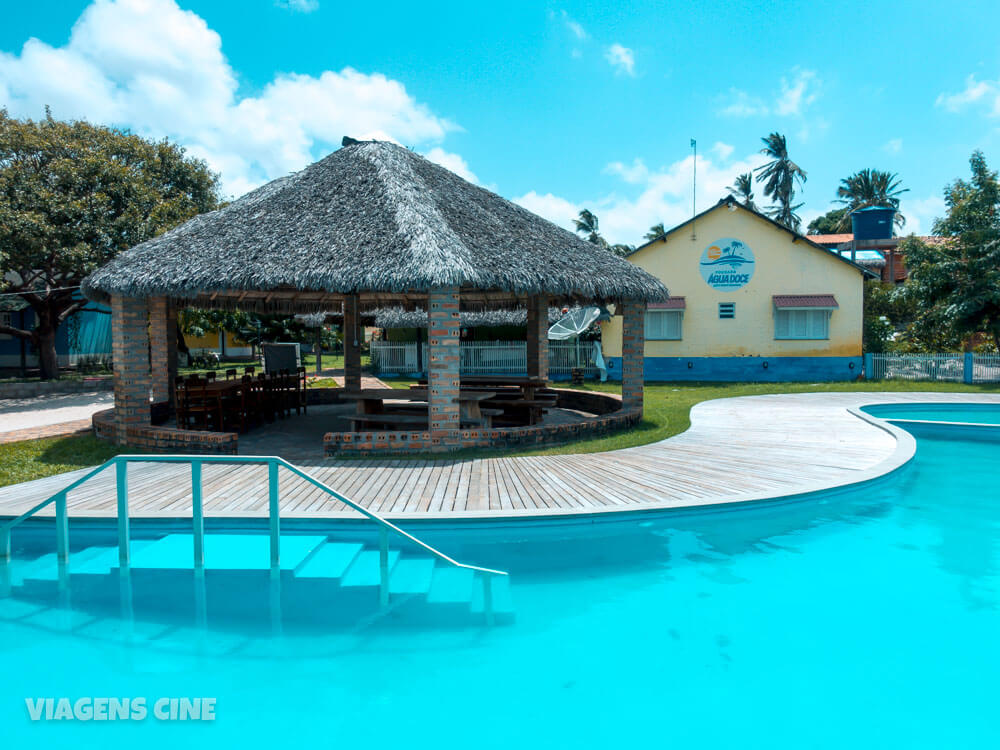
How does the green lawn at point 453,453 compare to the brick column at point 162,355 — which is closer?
the green lawn at point 453,453

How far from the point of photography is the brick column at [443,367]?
9.34 meters

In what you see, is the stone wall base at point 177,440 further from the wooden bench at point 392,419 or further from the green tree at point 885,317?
the green tree at point 885,317

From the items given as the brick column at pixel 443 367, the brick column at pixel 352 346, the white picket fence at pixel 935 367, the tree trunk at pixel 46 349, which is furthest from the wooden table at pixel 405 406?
the white picket fence at pixel 935 367

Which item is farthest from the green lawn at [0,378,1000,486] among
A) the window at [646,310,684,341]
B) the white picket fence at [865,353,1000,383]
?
the window at [646,310,684,341]

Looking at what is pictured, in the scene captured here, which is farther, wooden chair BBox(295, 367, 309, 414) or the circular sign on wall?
the circular sign on wall

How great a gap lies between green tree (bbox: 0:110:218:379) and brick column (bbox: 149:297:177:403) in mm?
6567

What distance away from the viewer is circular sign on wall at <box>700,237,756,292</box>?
2436 cm

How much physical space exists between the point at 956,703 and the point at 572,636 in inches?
108

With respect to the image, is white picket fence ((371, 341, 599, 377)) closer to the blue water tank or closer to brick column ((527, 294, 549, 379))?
brick column ((527, 294, 549, 379))

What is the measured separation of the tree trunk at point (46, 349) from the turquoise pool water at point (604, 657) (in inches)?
724

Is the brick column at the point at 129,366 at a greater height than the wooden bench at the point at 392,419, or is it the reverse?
the brick column at the point at 129,366

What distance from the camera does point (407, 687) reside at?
14.9ft

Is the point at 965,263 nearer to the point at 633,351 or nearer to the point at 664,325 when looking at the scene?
the point at 664,325

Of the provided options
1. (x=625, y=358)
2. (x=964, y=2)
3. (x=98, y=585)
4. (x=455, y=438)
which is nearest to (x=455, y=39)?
(x=625, y=358)
